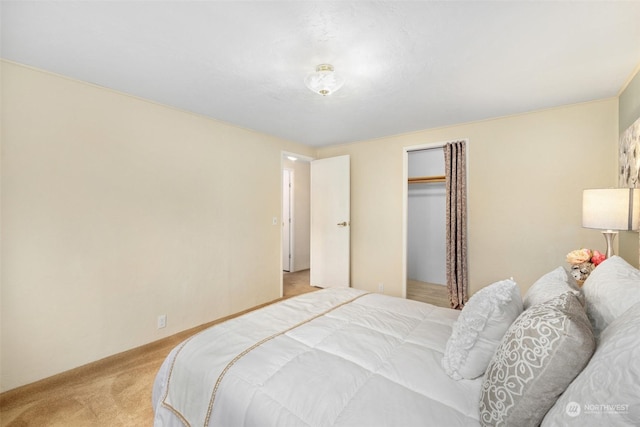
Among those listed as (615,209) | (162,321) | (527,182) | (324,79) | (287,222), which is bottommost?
(162,321)

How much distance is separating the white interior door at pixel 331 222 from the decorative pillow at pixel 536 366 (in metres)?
3.25

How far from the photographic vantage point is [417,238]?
199 inches

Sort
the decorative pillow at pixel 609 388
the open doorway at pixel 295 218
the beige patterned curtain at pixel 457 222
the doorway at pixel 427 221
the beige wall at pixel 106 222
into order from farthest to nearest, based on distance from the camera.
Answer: the open doorway at pixel 295 218 → the doorway at pixel 427 221 → the beige patterned curtain at pixel 457 222 → the beige wall at pixel 106 222 → the decorative pillow at pixel 609 388

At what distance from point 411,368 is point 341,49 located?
1.87 m

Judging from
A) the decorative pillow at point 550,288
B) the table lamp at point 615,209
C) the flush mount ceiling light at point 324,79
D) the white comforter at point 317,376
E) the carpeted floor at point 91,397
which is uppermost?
the flush mount ceiling light at point 324,79

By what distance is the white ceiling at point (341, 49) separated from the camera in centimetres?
146

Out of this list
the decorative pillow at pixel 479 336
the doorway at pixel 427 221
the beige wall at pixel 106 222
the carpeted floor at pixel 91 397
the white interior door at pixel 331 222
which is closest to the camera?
the decorative pillow at pixel 479 336

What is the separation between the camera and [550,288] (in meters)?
1.28

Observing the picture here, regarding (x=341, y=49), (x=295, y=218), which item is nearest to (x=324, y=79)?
(x=341, y=49)

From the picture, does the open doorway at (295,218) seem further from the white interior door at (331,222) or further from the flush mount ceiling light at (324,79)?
the flush mount ceiling light at (324,79)

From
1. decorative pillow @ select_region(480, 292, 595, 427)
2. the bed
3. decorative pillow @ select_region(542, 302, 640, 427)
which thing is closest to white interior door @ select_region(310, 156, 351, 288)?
the bed

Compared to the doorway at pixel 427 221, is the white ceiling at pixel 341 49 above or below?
above

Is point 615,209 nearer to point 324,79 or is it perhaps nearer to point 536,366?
point 536,366

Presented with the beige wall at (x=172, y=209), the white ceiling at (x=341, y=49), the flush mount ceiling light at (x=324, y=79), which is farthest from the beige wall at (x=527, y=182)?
the flush mount ceiling light at (x=324, y=79)
